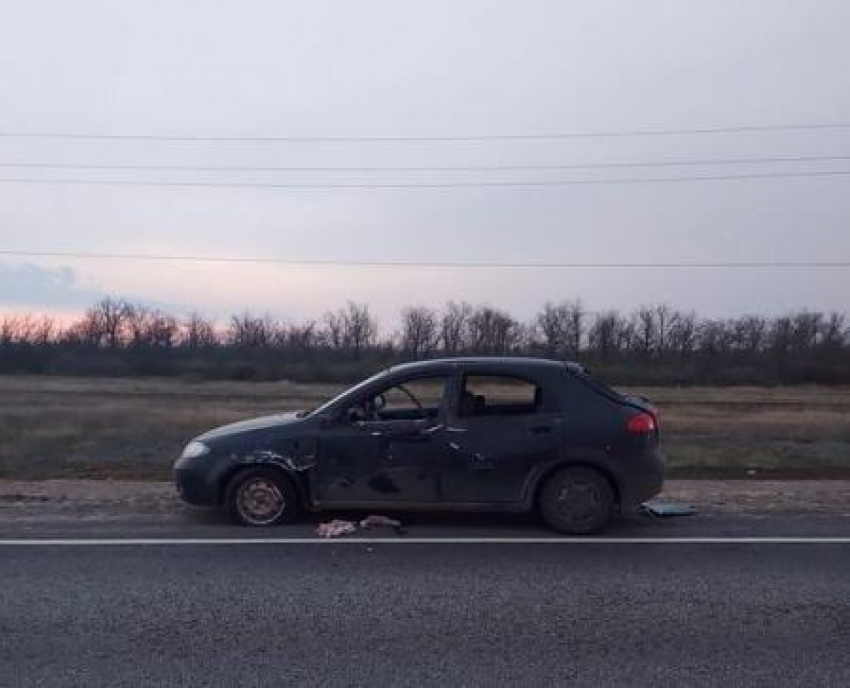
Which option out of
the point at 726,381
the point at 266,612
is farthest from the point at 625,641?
the point at 726,381

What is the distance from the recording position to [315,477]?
8219 millimetres

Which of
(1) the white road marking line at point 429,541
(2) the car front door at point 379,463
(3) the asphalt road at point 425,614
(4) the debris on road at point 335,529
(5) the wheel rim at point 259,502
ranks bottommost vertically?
(3) the asphalt road at point 425,614

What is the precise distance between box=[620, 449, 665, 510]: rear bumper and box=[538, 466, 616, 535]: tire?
12 centimetres

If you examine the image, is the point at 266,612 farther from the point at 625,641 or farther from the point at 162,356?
the point at 162,356

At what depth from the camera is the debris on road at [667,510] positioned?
29.2 feet

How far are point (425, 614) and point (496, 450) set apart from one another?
2727 mm

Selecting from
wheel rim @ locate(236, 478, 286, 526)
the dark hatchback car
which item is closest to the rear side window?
the dark hatchback car

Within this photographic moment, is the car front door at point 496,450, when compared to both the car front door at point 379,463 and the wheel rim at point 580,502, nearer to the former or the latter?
the car front door at point 379,463

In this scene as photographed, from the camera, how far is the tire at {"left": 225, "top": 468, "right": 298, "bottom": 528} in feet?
26.9

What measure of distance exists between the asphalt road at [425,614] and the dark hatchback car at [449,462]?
73 cm

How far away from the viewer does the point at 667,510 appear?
9000mm

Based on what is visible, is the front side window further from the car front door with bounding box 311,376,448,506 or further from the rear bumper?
the rear bumper

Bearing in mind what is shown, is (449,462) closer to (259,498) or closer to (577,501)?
(577,501)

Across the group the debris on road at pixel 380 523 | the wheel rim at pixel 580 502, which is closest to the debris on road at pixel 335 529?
the debris on road at pixel 380 523
